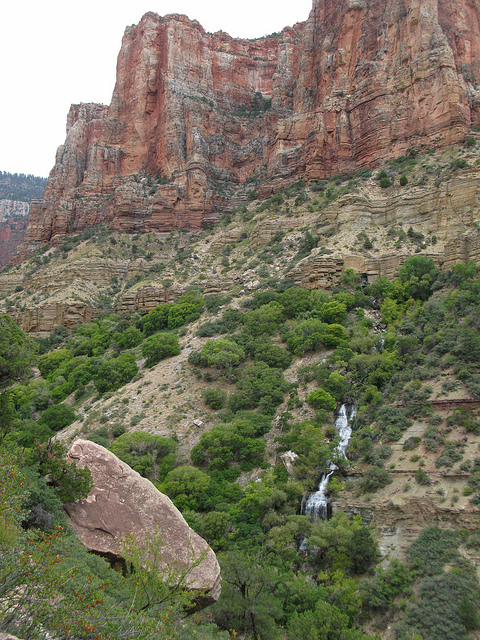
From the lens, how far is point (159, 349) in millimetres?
46281

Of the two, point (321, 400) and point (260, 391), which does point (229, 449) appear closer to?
point (260, 391)

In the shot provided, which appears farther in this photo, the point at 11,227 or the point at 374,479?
the point at 11,227

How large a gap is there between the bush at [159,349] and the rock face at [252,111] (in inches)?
Answer: 1369

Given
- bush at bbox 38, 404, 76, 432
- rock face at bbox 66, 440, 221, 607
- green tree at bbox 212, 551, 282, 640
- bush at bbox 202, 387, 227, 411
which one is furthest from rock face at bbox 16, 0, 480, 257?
rock face at bbox 66, 440, 221, 607

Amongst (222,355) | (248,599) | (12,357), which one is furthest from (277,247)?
(248,599)

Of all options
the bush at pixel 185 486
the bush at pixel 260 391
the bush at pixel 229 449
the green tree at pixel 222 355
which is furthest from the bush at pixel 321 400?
the bush at pixel 185 486

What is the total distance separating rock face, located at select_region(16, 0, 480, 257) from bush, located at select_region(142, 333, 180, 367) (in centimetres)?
3478

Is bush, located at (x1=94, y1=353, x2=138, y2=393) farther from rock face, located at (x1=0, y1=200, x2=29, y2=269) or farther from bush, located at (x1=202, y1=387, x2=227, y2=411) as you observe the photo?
rock face, located at (x1=0, y1=200, x2=29, y2=269)

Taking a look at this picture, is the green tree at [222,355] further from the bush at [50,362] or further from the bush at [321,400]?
the bush at [50,362]

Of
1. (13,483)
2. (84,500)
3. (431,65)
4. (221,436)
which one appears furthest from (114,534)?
(431,65)

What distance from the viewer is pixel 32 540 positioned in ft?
37.2

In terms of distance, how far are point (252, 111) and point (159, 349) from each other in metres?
68.1

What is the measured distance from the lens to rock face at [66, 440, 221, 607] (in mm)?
15344

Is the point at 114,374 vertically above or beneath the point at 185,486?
above
